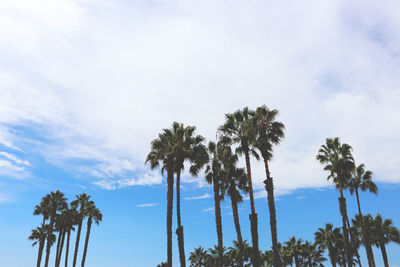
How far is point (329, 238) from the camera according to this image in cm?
4653

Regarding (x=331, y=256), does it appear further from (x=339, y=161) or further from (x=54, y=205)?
(x=54, y=205)

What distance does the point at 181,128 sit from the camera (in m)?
35.0

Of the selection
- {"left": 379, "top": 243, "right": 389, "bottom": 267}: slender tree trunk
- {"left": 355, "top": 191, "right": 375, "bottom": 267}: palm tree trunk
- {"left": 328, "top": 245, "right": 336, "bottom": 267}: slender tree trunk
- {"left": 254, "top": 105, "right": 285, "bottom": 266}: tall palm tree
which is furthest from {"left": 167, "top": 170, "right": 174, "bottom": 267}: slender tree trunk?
{"left": 379, "top": 243, "right": 389, "bottom": 267}: slender tree trunk

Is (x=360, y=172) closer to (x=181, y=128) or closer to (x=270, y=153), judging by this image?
(x=270, y=153)

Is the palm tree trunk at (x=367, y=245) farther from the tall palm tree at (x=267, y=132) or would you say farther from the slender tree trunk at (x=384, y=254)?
the tall palm tree at (x=267, y=132)

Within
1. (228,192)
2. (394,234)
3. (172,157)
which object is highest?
(172,157)

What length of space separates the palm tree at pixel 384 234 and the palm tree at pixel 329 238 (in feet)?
19.9

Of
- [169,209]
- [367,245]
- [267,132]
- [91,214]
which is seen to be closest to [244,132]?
[267,132]

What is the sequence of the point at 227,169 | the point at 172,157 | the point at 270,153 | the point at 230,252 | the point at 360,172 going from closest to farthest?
the point at 270,153 < the point at 172,157 < the point at 227,169 < the point at 360,172 < the point at 230,252

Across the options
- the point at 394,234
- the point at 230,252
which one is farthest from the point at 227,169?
the point at 394,234

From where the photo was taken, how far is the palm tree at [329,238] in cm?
4616

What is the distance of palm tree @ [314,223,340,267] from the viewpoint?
151 feet

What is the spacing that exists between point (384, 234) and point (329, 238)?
803 cm

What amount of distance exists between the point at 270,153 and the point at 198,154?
27.2 feet
